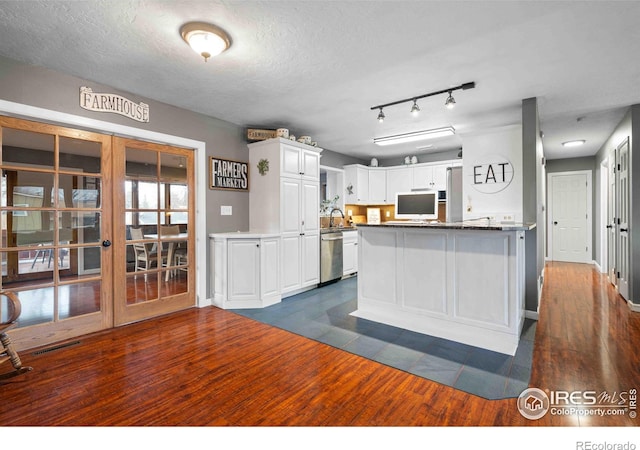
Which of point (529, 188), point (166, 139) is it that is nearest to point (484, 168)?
point (529, 188)

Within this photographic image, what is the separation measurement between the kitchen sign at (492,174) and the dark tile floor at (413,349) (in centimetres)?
187

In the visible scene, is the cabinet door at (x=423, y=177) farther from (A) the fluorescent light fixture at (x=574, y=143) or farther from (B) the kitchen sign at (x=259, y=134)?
(B) the kitchen sign at (x=259, y=134)

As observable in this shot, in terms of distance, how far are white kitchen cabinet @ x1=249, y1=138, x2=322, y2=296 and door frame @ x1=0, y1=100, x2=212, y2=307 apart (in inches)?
29.7

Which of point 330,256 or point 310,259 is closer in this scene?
point 310,259

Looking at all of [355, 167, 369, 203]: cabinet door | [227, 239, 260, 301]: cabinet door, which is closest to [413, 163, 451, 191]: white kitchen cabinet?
[355, 167, 369, 203]: cabinet door

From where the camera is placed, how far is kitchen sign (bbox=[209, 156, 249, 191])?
4000 millimetres

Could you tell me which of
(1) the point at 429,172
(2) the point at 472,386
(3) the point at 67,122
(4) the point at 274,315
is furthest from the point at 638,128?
(3) the point at 67,122

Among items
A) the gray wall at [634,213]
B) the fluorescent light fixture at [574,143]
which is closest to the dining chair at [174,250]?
the gray wall at [634,213]

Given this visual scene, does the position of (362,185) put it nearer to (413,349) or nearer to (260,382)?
(413,349)

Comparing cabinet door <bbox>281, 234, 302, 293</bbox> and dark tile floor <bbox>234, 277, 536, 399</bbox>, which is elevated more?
cabinet door <bbox>281, 234, 302, 293</bbox>

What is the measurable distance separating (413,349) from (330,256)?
2586 mm

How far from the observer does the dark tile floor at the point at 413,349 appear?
83.0 inches

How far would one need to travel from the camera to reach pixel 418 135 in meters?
4.74

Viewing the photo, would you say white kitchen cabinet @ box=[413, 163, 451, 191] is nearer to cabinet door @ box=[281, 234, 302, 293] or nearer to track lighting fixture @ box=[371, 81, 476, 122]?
track lighting fixture @ box=[371, 81, 476, 122]
